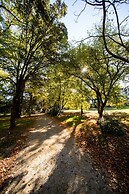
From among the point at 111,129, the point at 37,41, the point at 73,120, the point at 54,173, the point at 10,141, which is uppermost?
the point at 37,41

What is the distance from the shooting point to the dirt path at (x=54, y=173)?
583 centimetres

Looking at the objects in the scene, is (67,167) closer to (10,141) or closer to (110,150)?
(110,150)

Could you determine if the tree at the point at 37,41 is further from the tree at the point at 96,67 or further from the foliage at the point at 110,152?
the foliage at the point at 110,152

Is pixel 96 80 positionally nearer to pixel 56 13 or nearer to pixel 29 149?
pixel 56 13

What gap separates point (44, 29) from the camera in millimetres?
13961

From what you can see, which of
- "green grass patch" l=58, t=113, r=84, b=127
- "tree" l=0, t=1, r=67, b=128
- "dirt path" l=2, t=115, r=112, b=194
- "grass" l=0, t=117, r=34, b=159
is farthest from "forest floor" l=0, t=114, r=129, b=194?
"tree" l=0, t=1, r=67, b=128

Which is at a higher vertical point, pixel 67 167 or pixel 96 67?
pixel 96 67

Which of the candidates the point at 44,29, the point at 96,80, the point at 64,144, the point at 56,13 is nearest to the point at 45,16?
the point at 44,29

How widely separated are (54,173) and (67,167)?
0.83 m

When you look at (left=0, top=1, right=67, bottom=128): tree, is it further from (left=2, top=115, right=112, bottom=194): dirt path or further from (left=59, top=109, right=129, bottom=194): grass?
(left=59, top=109, right=129, bottom=194): grass

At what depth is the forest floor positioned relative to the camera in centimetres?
593

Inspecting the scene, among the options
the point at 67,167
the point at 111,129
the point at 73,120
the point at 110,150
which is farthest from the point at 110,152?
the point at 73,120

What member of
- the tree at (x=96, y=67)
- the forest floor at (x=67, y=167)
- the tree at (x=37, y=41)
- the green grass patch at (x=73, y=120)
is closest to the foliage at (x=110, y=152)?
the forest floor at (x=67, y=167)

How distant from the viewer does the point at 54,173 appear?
6824mm
